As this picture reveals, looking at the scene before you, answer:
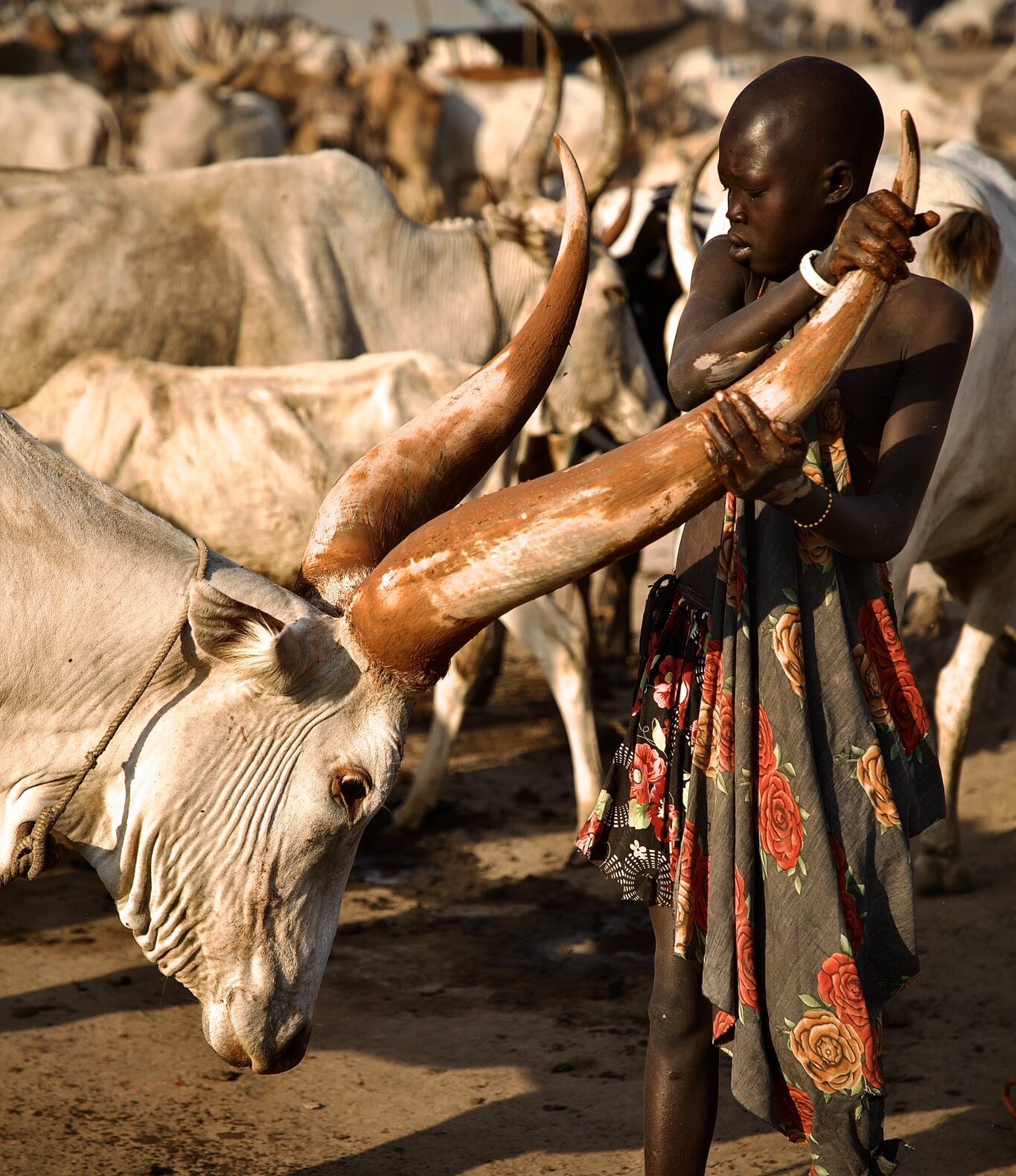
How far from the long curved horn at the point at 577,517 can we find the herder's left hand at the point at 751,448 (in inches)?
1.4

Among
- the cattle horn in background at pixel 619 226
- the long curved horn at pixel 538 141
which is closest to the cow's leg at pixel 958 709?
the long curved horn at pixel 538 141

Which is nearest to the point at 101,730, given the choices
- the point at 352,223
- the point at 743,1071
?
the point at 743,1071

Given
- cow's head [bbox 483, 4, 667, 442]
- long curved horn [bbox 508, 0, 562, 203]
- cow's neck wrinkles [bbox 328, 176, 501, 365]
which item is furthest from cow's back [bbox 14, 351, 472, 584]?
long curved horn [bbox 508, 0, 562, 203]

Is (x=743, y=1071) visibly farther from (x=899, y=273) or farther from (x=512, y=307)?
(x=512, y=307)

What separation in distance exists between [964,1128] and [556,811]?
7.21ft

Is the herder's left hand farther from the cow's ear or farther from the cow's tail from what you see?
the cow's tail

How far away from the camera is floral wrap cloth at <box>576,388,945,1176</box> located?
82.8 inches

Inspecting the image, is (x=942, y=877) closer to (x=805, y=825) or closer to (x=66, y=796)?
(x=805, y=825)

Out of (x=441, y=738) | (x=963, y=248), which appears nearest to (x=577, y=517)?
(x=963, y=248)

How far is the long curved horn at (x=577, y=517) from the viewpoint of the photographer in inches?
71.3

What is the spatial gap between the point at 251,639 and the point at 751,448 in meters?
0.78

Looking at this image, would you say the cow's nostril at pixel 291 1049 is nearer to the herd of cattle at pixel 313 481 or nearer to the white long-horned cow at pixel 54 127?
the herd of cattle at pixel 313 481

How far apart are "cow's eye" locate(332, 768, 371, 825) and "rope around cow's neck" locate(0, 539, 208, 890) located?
12.5 inches

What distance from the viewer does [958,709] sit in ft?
13.8
